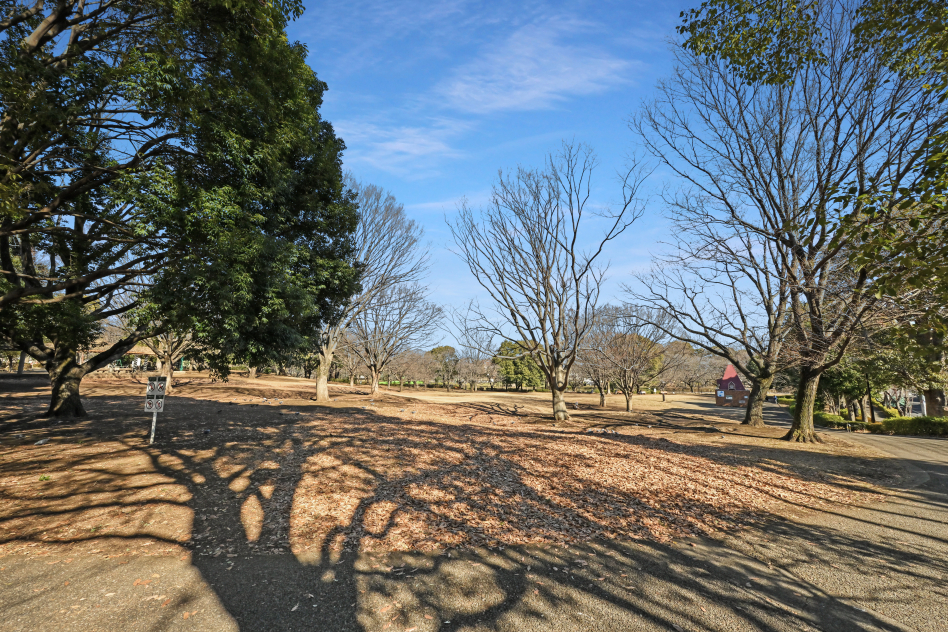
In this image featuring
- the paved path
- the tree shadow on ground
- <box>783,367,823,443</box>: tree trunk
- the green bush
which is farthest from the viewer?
the green bush

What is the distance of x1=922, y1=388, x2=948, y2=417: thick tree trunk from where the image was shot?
76.5ft

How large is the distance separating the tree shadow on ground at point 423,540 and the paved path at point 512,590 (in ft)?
0.08

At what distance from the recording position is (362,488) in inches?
268

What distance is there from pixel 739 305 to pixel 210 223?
20541mm

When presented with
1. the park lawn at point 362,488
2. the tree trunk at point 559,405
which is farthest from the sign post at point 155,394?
the tree trunk at point 559,405

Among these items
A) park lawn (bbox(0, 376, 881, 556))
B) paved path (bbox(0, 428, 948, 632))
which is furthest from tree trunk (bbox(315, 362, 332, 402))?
paved path (bbox(0, 428, 948, 632))

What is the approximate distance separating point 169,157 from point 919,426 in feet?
99.9

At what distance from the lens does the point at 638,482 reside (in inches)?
311

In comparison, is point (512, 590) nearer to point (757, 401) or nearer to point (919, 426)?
point (757, 401)

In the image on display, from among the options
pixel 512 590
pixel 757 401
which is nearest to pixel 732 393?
pixel 757 401

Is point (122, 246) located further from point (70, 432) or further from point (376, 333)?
point (376, 333)

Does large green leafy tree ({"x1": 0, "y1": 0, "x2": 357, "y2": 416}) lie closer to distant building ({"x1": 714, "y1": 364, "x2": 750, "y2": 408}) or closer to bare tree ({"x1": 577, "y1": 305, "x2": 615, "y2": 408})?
bare tree ({"x1": 577, "y1": 305, "x2": 615, "y2": 408})

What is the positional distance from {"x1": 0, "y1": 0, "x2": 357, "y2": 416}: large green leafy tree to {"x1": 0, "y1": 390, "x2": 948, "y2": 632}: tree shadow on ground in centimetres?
277

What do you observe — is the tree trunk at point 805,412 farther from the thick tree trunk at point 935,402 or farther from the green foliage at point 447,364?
the green foliage at point 447,364
